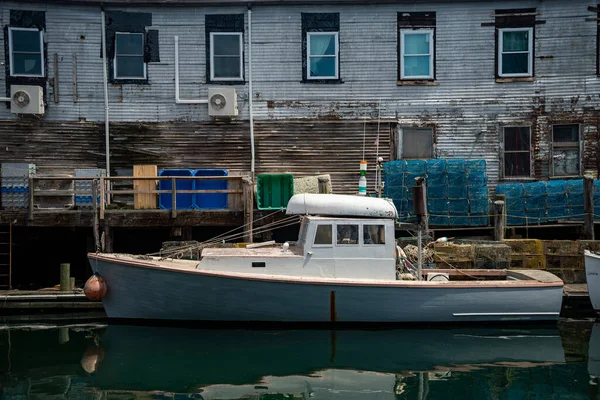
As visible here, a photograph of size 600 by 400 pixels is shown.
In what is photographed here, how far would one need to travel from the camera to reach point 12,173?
16938mm

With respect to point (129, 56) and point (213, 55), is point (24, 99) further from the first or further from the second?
point (213, 55)

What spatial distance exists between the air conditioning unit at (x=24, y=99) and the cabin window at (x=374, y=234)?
9.79m

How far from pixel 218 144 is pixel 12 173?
5.43 m

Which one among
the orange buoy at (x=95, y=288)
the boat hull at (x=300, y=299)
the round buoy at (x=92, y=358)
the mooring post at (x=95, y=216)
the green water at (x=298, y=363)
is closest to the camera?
the green water at (x=298, y=363)

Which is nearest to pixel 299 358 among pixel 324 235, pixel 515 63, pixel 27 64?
pixel 324 235

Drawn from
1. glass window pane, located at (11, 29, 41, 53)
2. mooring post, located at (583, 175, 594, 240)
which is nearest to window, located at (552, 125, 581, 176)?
mooring post, located at (583, 175, 594, 240)

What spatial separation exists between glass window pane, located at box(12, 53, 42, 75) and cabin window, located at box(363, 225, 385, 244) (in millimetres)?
10525

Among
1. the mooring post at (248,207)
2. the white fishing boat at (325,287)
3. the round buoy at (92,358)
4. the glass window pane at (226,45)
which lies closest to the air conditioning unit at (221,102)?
the glass window pane at (226,45)

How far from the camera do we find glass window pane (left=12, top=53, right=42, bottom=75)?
1733cm

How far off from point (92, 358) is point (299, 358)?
3.48 meters

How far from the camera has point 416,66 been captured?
1764cm

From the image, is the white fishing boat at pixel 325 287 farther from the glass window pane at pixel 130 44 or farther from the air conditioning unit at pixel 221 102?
the glass window pane at pixel 130 44

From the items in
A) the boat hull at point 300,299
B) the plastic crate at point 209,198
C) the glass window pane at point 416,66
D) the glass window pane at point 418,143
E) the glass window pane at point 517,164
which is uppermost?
the glass window pane at point 416,66

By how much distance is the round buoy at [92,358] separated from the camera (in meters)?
10.4
